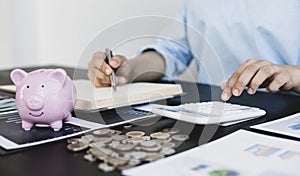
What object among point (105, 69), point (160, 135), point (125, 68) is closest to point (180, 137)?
point (160, 135)

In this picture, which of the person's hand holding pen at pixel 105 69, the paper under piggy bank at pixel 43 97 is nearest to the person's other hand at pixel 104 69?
the person's hand holding pen at pixel 105 69

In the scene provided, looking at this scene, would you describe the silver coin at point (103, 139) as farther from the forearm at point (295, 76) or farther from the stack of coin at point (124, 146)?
the forearm at point (295, 76)

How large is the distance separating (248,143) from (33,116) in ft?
0.94

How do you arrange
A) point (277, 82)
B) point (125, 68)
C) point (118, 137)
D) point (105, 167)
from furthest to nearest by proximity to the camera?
point (125, 68), point (277, 82), point (118, 137), point (105, 167)

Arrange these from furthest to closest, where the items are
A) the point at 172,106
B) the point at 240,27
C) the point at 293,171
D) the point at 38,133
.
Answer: the point at 240,27 → the point at 172,106 → the point at 38,133 → the point at 293,171

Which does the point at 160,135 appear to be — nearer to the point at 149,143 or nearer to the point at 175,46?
the point at 149,143

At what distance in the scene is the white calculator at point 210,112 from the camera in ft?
2.06

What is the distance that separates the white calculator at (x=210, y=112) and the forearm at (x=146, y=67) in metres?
0.30

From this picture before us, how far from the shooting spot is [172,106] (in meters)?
0.73

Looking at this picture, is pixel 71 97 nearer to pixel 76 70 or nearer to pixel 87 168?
pixel 87 168

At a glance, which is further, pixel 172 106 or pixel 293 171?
pixel 172 106

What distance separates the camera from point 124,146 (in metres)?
0.51

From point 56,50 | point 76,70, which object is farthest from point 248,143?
point 56,50

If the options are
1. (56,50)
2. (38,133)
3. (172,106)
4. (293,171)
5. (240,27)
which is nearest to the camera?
(293,171)
